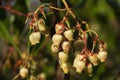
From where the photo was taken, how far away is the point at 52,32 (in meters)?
2.21

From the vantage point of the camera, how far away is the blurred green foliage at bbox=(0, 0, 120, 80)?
3101 millimetres

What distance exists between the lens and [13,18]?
347 cm

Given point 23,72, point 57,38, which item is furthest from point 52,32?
point 23,72

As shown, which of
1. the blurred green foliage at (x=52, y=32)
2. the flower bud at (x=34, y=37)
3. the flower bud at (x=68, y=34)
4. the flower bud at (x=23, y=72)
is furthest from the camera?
the blurred green foliage at (x=52, y=32)

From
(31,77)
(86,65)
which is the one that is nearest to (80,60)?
(86,65)

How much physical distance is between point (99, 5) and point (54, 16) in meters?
2.62

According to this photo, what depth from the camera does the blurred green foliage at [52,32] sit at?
310cm

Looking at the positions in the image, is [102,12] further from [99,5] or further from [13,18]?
[13,18]

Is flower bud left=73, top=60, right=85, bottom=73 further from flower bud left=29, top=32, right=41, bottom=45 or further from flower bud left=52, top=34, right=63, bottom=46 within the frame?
flower bud left=29, top=32, right=41, bottom=45

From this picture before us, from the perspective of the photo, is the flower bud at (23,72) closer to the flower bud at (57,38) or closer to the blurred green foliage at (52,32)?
the blurred green foliage at (52,32)

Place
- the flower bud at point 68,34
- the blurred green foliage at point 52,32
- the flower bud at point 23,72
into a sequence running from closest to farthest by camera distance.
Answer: the flower bud at point 68,34, the flower bud at point 23,72, the blurred green foliage at point 52,32

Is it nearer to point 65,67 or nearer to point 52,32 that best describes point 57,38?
point 65,67

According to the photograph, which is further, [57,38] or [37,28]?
[37,28]

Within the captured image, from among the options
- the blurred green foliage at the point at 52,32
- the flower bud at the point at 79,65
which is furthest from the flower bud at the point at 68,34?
the blurred green foliage at the point at 52,32
